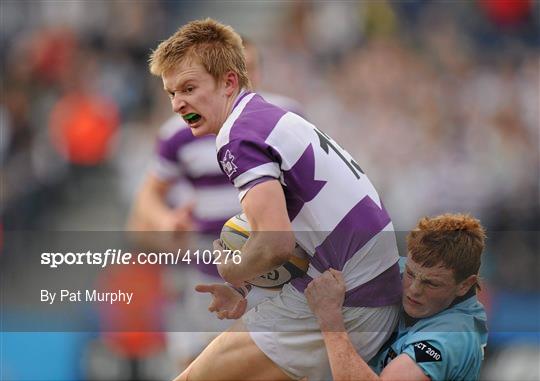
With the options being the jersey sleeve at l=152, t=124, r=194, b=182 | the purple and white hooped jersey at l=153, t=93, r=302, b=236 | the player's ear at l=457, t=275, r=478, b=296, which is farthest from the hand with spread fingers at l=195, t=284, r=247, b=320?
the jersey sleeve at l=152, t=124, r=194, b=182

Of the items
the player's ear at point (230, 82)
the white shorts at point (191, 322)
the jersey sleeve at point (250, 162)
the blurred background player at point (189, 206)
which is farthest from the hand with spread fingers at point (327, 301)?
the blurred background player at point (189, 206)

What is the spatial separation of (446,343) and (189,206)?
7.28 feet

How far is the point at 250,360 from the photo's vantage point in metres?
3.34

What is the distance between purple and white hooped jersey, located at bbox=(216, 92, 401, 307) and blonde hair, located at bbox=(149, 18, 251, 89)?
0.12m

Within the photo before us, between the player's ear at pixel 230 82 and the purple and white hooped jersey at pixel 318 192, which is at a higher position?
the player's ear at pixel 230 82

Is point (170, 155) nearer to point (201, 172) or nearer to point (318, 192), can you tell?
point (201, 172)

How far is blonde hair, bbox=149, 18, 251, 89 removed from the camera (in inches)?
133

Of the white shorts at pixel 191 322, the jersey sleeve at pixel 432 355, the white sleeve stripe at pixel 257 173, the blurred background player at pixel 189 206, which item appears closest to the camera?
the white sleeve stripe at pixel 257 173

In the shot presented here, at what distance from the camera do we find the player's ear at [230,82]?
342 cm

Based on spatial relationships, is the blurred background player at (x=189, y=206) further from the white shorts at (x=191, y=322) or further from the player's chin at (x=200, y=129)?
the player's chin at (x=200, y=129)

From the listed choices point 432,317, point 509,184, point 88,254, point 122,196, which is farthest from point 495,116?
point 432,317

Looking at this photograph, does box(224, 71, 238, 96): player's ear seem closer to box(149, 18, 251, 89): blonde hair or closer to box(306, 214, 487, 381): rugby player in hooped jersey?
box(149, 18, 251, 89): blonde hair

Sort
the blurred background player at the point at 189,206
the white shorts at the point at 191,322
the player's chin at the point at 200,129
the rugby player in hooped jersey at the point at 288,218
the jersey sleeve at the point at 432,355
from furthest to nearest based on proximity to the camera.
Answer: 1. the blurred background player at the point at 189,206
2. the white shorts at the point at 191,322
3. the player's chin at the point at 200,129
4. the jersey sleeve at the point at 432,355
5. the rugby player in hooped jersey at the point at 288,218

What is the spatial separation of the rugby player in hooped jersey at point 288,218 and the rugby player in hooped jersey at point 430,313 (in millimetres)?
60
